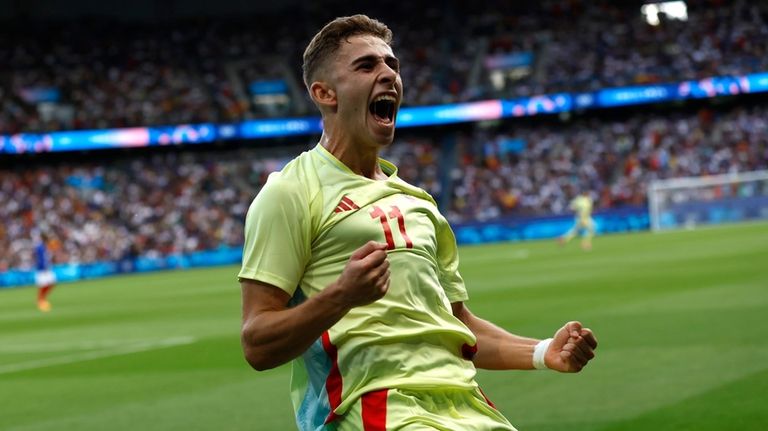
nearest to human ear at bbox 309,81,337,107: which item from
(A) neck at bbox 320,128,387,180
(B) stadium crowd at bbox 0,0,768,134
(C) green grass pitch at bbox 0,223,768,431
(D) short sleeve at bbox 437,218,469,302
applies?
(A) neck at bbox 320,128,387,180

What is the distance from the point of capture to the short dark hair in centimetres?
357

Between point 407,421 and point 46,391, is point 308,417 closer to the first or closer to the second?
point 407,421

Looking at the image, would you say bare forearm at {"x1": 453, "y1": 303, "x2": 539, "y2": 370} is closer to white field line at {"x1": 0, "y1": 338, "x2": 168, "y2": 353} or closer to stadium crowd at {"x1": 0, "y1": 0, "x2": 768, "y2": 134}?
white field line at {"x1": 0, "y1": 338, "x2": 168, "y2": 353}

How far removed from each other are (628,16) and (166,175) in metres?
24.7

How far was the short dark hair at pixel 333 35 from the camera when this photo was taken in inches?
141

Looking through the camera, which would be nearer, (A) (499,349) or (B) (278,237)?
(B) (278,237)

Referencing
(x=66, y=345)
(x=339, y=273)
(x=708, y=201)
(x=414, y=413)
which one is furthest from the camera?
(x=708, y=201)

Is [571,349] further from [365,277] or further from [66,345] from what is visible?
[66,345]

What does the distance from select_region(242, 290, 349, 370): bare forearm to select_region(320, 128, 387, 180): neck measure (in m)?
0.67

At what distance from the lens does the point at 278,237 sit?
131 inches

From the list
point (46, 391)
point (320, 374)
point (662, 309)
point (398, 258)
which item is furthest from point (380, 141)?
point (662, 309)

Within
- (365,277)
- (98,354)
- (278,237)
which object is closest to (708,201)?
(98,354)

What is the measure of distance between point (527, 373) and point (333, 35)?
7.38 m

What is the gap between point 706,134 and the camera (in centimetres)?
5166
